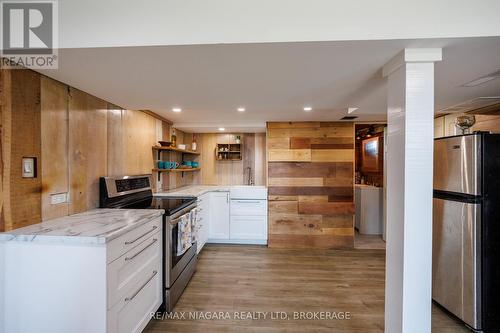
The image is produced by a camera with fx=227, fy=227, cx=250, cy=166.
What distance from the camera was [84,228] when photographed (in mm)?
1529

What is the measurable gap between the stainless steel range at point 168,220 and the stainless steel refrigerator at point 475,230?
257 centimetres

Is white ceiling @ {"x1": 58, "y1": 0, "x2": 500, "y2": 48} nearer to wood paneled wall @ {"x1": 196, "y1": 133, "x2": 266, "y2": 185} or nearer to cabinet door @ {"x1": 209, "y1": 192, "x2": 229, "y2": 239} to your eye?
cabinet door @ {"x1": 209, "y1": 192, "x2": 229, "y2": 239}

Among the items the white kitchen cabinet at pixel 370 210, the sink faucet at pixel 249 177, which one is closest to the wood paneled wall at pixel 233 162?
the sink faucet at pixel 249 177

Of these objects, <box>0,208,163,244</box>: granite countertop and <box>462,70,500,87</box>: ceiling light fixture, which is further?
<box>462,70,500,87</box>: ceiling light fixture

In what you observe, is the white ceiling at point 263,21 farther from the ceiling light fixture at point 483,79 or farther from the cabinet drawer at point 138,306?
the cabinet drawer at point 138,306

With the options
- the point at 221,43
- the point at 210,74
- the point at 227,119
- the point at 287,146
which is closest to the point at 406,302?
the point at 221,43

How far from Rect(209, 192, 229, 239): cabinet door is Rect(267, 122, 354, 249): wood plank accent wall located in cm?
77

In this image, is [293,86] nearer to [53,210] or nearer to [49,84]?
[49,84]

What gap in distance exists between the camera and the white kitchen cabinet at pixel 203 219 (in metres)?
3.34

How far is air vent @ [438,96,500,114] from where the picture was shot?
2335 mm

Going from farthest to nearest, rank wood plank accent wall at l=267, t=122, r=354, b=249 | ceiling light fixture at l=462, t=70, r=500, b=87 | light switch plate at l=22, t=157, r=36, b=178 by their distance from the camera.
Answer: wood plank accent wall at l=267, t=122, r=354, b=249 → ceiling light fixture at l=462, t=70, r=500, b=87 → light switch plate at l=22, t=157, r=36, b=178

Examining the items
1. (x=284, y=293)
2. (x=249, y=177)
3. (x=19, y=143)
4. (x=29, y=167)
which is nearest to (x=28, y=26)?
(x=19, y=143)

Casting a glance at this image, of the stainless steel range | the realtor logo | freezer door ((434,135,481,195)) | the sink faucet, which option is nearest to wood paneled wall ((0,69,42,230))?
the realtor logo

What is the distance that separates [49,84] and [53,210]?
964 mm
